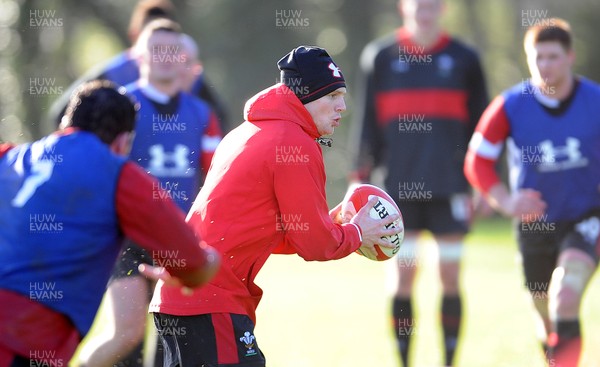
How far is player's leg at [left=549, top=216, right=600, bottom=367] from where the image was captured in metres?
6.36

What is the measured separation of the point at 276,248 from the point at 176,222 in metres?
0.99

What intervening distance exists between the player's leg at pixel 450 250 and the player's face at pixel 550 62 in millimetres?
1316

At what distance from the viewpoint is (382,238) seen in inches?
197

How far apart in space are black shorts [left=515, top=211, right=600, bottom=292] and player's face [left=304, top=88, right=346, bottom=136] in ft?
7.77

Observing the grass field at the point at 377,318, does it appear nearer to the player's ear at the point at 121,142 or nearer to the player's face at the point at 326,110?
the player's face at the point at 326,110

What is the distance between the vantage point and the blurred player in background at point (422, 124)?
7895 mm

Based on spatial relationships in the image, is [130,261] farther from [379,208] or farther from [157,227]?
[157,227]

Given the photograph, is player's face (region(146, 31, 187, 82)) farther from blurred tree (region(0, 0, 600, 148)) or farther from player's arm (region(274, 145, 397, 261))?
blurred tree (region(0, 0, 600, 148))

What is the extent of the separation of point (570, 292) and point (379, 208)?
5.98 feet

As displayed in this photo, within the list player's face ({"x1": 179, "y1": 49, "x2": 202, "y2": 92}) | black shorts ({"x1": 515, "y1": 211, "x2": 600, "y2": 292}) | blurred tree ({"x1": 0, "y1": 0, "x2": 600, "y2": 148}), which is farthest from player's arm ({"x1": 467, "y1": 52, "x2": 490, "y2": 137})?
blurred tree ({"x1": 0, "y1": 0, "x2": 600, "y2": 148})
